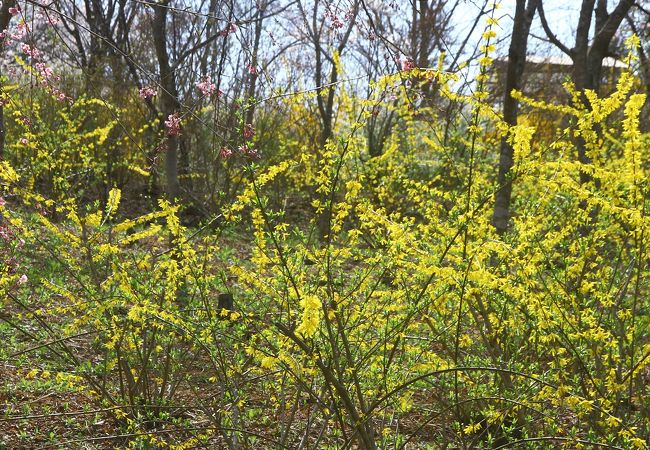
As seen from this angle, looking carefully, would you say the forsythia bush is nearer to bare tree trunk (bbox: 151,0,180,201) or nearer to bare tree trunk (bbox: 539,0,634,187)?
bare tree trunk (bbox: 151,0,180,201)

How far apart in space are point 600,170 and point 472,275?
1.11m

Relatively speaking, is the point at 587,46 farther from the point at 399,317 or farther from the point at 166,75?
the point at 399,317

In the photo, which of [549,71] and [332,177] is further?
[549,71]

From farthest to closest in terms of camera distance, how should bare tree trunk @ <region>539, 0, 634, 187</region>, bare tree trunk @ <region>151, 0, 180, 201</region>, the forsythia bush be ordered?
bare tree trunk @ <region>539, 0, 634, 187</region>
bare tree trunk @ <region>151, 0, 180, 201</region>
the forsythia bush

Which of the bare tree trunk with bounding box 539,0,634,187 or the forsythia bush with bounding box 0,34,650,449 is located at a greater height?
the bare tree trunk with bounding box 539,0,634,187

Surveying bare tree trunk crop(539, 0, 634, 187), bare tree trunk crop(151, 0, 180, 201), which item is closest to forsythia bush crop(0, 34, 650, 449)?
bare tree trunk crop(151, 0, 180, 201)

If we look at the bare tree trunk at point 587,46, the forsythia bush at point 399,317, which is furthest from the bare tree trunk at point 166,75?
the bare tree trunk at point 587,46

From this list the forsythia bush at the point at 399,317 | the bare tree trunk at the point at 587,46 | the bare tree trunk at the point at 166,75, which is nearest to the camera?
the forsythia bush at the point at 399,317

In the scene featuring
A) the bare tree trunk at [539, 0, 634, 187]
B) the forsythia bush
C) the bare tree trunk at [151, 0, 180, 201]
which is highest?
the bare tree trunk at [539, 0, 634, 187]

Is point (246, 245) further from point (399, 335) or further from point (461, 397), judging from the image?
point (399, 335)

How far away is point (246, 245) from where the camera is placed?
392 inches

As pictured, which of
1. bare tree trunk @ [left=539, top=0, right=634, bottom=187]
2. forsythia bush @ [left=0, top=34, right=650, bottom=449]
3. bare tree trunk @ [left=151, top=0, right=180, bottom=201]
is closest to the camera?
forsythia bush @ [left=0, top=34, right=650, bottom=449]

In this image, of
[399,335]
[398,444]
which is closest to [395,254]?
[399,335]

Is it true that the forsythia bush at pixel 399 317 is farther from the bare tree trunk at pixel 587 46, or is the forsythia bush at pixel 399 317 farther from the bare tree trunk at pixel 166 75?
the bare tree trunk at pixel 587 46
